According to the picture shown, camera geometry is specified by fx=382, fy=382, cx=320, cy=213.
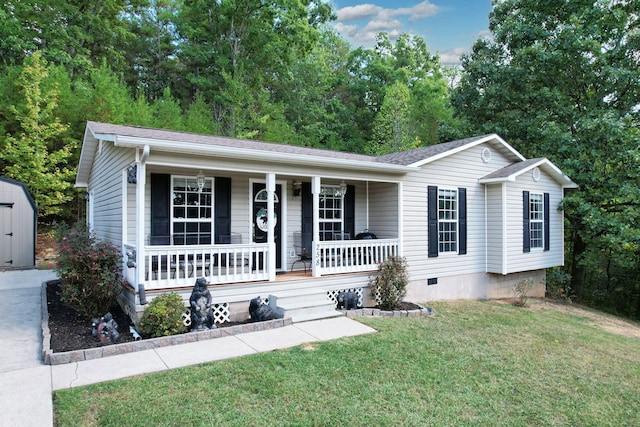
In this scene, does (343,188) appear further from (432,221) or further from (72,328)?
(72,328)

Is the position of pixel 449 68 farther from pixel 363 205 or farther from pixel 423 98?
pixel 363 205

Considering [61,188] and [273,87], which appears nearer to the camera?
[61,188]

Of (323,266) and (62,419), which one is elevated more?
(323,266)

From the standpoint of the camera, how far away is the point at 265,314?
20.7 ft

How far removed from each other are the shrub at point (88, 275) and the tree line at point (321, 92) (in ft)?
27.4

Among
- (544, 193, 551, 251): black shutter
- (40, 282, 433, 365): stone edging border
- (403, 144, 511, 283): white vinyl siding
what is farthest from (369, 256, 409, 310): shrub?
(544, 193, 551, 251): black shutter

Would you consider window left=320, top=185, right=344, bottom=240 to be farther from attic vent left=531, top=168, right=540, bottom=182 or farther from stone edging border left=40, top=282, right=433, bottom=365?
attic vent left=531, top=168, right=540, bottom=182

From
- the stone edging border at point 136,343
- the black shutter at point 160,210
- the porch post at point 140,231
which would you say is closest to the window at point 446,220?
the stone edging border at point 136,343

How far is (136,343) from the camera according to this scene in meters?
4.99

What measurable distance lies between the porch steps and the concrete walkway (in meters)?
0.18

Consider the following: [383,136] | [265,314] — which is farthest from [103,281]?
[383,136]

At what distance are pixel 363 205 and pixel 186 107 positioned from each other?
1687 centimetres

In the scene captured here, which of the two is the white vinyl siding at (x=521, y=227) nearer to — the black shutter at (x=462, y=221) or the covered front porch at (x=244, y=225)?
the black shutter at (x=462, y=221)

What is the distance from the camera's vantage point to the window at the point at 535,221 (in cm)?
1050
